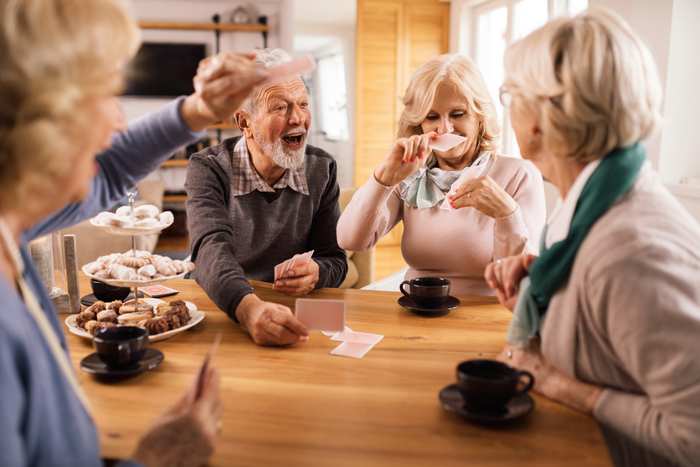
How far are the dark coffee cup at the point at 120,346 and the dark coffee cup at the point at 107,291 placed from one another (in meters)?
0.51

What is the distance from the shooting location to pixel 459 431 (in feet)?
3.65

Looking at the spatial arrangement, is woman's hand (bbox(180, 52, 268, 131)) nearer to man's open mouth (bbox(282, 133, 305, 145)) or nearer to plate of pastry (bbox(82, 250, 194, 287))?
plate of pastry (bbox(82, 250, 194, 287))

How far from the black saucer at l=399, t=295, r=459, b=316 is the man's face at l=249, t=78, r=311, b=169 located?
72cm

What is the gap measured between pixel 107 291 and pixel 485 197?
1139mm

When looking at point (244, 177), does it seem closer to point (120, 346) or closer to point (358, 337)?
point (358, 337)

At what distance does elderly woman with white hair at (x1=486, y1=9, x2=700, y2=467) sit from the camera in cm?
107

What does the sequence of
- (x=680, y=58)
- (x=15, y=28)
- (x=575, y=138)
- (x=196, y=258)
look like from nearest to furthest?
(x=15, y=28), (x=575, y=138), (x=196, y=258), (x=680, y=58)

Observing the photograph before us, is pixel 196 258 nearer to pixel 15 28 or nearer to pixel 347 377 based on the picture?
pixel 347 377

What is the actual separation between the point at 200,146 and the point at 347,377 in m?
7.08

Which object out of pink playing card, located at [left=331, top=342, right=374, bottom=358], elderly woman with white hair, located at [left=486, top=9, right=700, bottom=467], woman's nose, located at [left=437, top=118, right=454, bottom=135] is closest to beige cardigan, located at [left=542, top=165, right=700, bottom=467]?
elderly woman with white hair, located at [left=486, top=9, right=700, bottom=467]

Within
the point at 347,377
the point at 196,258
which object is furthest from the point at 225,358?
the point at 196,258

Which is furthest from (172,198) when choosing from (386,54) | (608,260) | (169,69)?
(608,260)

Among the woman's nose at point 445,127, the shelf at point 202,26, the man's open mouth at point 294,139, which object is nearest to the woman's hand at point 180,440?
the man's open mouth at point 294,139

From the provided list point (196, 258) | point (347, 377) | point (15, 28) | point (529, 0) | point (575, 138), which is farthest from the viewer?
point (529, 0)
